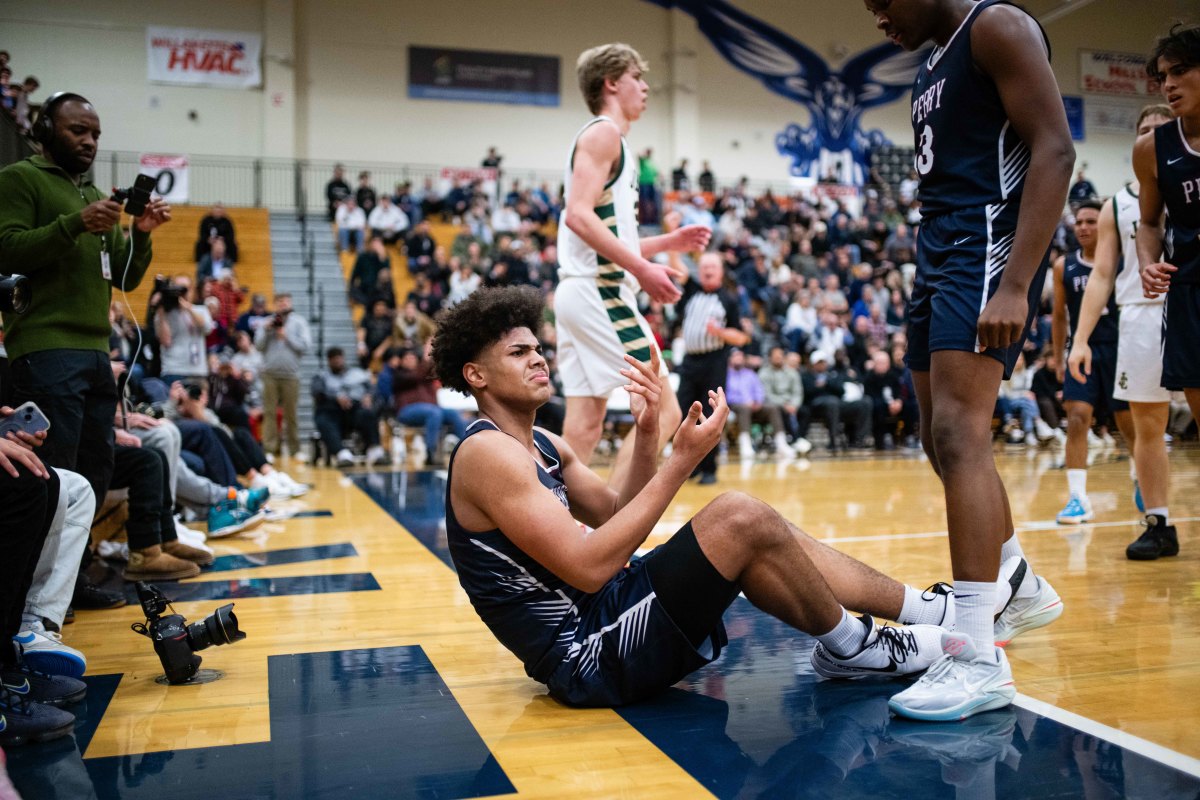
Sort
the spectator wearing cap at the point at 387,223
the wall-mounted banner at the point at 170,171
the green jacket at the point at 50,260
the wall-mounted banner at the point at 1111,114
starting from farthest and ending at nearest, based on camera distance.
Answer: the wall-mounted banner at the point at 1111,114, the wall-mounted banner at the point at 170,171, the spectator wearing cap at the point at 387,223, the green jacket at the point at 50,260

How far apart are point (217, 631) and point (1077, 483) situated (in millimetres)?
4452

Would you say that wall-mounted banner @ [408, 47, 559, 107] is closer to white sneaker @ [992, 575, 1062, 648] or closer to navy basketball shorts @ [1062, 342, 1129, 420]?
navy basketball shorts @ [1062, 342, 1129, 420]

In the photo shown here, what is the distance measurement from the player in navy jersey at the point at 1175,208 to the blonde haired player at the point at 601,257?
1696mm

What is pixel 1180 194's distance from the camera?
146 inches

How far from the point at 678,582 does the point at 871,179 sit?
2277 cm

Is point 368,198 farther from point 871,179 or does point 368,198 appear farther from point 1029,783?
point 1029,783

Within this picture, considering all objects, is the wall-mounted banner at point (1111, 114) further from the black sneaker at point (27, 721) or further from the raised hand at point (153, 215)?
the black sneaker at point (27, 721)

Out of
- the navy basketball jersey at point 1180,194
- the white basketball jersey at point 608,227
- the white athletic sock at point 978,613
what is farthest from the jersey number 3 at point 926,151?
the navy basketball jersey at point 1180,194

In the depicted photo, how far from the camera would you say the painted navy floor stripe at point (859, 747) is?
187cm

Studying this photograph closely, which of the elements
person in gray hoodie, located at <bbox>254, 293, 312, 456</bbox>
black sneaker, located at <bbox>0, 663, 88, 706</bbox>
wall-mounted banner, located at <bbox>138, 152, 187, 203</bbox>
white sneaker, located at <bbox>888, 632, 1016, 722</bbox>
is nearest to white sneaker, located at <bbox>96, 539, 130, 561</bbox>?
black sneaker, located at <bbox>0, 663, 88, 706</bbox>

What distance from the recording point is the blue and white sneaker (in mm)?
5262

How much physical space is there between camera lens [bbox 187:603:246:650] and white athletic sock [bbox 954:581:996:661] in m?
1.89

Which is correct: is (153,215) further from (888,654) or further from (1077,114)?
(1077,114)

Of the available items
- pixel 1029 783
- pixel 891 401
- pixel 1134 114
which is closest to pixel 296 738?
pixel 1029 783
